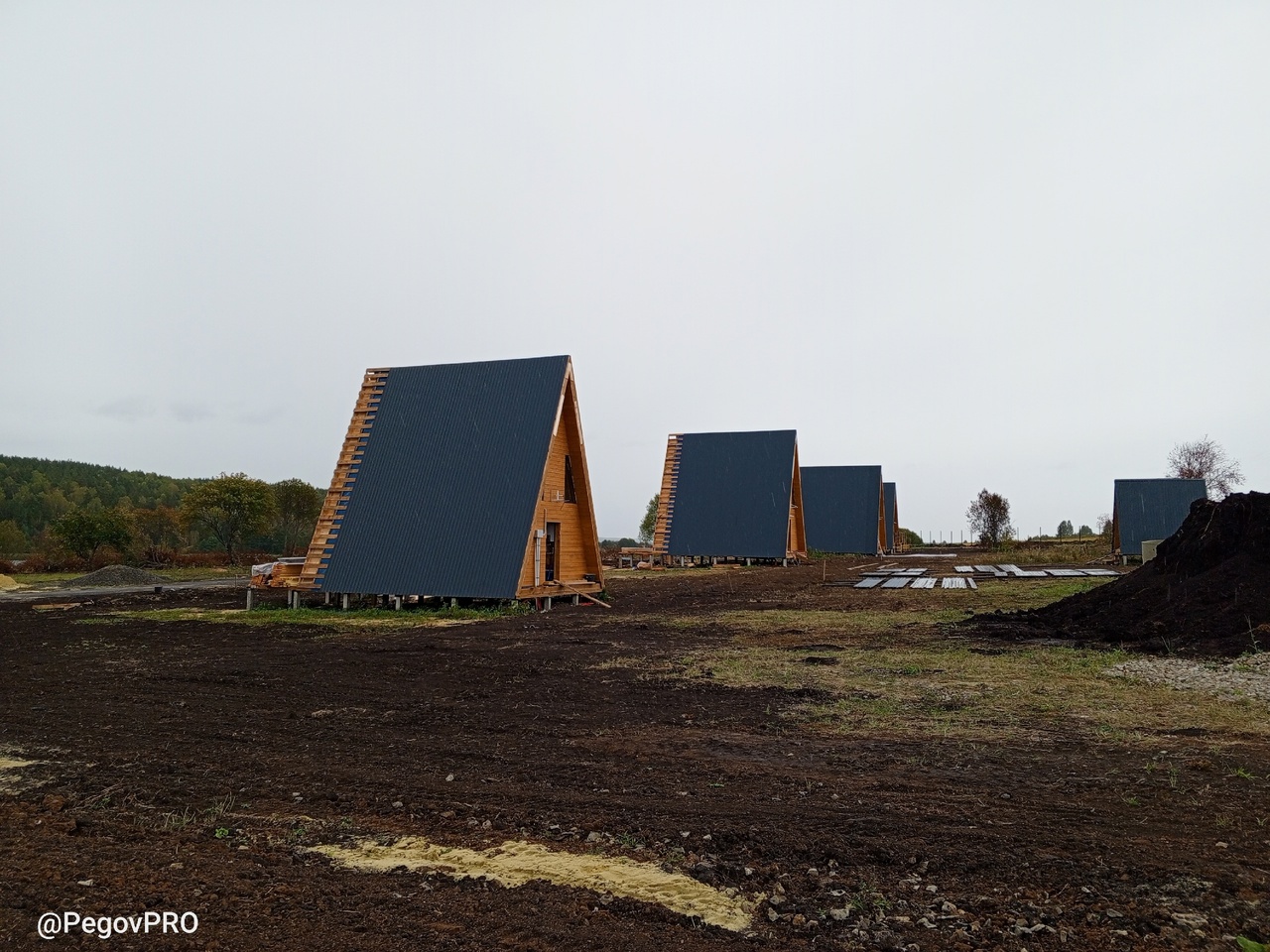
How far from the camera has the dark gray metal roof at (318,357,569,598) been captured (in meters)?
19.2

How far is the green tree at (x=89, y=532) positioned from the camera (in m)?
39.9

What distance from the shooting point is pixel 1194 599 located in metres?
13.6

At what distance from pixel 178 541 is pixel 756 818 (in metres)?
56.5

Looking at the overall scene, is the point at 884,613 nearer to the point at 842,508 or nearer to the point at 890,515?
the point at 842,508

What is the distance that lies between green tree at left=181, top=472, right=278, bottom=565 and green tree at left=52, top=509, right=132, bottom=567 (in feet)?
10.2

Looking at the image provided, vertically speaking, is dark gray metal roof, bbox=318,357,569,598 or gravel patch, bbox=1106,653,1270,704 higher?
dark gray metal roof, bbox=318,357,569,598

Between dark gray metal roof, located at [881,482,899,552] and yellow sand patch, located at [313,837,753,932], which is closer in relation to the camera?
yellow sand patch, located at [313,837,753,932]

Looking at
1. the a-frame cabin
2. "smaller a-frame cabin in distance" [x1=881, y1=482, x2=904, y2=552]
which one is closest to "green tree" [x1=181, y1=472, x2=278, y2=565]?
the a-frame cabin

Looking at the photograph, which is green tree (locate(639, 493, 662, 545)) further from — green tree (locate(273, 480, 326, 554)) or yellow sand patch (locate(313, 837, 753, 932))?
yellow sand patch (locate(313, 837, 753, 932))

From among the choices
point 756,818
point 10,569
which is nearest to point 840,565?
point 756,818

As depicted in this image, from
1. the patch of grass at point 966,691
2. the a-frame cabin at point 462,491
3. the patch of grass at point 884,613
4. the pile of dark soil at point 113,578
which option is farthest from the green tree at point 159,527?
the patch of grass at point 966,691

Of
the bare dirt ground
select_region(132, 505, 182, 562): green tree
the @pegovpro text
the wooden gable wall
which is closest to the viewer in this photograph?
the @pegovpro text

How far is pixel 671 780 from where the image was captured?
19.4 feet

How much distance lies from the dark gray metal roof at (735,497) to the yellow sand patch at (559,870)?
33681 millimetres
